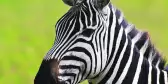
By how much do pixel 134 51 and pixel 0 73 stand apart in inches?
98.7

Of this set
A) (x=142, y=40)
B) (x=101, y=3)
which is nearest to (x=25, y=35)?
(x=142, y=40)

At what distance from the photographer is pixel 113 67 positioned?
2.39 meters

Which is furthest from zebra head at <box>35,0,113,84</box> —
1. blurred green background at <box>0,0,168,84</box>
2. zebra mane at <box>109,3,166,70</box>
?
blurred green background at <box>0,0,168,84</box>

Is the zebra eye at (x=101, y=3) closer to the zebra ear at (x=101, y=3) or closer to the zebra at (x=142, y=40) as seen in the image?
the zebra ear at (x=101, y=3)

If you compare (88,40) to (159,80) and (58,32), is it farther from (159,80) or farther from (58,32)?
(159,80)

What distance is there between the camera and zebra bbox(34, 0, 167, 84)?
2242mm

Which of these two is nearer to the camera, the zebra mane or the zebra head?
the zebra head

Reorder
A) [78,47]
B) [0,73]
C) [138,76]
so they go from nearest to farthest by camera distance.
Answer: [78,47]
[138,76]
[0,73]

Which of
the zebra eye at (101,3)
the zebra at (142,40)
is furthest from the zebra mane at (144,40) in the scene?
the zebra eye at (101,3)

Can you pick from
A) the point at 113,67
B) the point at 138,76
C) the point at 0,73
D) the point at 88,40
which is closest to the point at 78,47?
the point at 88,40

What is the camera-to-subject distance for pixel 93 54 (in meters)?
2.31

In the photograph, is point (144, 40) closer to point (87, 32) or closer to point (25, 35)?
point (87, 32)

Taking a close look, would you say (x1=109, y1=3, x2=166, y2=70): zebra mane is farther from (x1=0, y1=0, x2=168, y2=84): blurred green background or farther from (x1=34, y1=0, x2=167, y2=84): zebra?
(x1=0, y1=0, x2=168, y2=84): blurred green background

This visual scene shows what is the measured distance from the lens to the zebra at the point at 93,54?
2.24 metres
